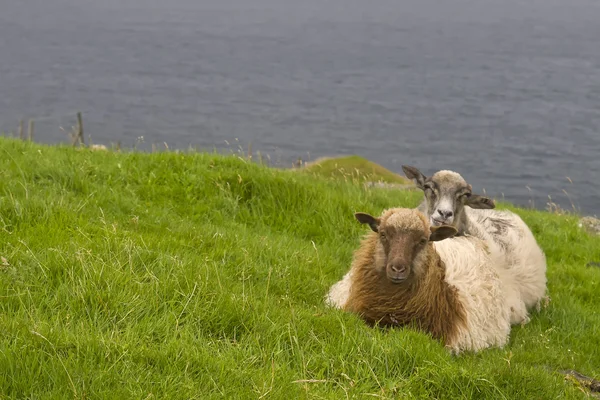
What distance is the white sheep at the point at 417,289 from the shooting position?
27.2 feet

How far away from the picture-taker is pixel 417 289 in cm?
838

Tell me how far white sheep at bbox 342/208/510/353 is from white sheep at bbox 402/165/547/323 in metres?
1.44

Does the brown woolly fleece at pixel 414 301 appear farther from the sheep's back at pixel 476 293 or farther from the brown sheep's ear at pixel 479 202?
the brown sheep's ear at pixel 479 202

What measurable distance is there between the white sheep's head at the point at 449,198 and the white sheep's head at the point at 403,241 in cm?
181

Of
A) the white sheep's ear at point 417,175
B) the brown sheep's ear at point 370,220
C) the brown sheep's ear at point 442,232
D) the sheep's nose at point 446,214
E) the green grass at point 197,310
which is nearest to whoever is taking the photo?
the green grass at point 197,310

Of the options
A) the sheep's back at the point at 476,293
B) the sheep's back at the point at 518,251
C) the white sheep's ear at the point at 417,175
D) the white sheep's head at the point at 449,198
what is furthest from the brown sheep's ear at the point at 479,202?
the sheep's back at the point at 476,293

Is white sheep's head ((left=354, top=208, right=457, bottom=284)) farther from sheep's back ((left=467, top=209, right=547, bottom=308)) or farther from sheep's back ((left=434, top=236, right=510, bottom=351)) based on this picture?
sheep's back ((left=467, top=209, right=547, bottom=308))

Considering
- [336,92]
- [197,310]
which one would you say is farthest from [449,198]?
[336,92]

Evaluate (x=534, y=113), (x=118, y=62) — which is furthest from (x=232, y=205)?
(x=118, y=62)

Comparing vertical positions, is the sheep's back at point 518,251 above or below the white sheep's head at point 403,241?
below

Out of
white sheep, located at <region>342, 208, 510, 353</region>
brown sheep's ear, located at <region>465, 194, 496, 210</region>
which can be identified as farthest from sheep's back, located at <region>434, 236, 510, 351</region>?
brown sheep's ear, located at <region>465, 194, 496, 210</region>

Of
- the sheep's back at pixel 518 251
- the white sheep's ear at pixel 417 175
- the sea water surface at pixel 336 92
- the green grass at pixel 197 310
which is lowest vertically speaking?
the sea water surface at pixel 336 92

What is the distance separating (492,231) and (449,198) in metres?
1.00

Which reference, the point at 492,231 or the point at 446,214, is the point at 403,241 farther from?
the point at 492,231
